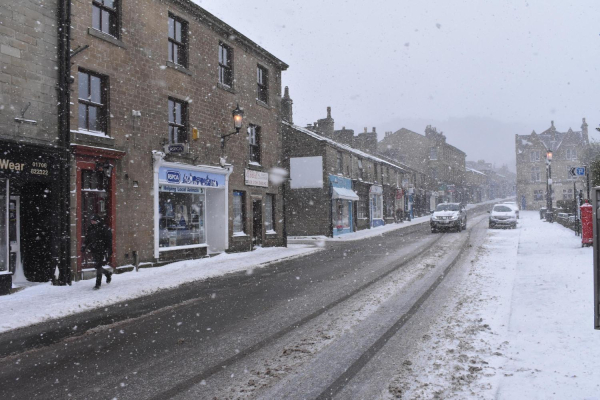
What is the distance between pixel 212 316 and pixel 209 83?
12.6 metres

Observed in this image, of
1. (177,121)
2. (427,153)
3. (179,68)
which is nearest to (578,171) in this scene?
(177,121)

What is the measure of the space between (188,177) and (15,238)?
625 cm

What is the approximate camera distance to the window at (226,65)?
19.7 m

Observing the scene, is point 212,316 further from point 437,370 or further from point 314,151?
point 314,151

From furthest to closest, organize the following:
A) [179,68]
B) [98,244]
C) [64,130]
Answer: [179,68] → [64,130] → [98,244]

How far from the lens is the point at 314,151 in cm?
3219

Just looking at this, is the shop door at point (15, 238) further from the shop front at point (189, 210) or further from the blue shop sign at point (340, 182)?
the blue shop sign at point (340, 182)

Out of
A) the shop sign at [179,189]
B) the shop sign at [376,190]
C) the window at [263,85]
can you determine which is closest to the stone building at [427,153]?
the shop sign at [376,190]

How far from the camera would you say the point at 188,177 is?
55.3 ft

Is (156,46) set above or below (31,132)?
above

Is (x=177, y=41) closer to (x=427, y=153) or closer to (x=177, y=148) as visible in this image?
(x=177, y=148)

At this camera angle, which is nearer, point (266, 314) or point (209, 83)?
point (266, 314)

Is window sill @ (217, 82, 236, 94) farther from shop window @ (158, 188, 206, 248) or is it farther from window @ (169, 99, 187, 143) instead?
shop window @ (158, 188, 206, 248)

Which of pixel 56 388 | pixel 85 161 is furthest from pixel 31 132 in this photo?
pixel 56 388
